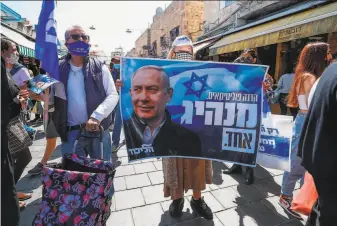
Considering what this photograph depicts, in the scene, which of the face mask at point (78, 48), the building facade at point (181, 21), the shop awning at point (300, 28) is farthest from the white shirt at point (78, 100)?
the building facade at point (181, 21)

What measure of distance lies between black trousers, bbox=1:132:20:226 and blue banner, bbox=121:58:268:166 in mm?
1092

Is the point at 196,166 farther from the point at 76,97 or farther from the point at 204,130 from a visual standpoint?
the point at 76,97

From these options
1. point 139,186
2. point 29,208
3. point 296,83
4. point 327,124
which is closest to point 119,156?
point 139,186

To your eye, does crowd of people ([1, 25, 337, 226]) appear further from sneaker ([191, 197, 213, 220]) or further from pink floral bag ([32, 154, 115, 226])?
pink floral bag ([32, 154, 115, 226])

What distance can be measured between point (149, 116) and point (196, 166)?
2.43ft

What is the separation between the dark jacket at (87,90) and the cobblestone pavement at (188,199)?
1061mm

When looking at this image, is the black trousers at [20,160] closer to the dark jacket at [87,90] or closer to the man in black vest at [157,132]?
the dark jacket at [87,90]

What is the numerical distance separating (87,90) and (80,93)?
0.28 feet

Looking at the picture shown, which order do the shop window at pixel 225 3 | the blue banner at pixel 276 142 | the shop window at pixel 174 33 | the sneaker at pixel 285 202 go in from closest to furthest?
the blue banner at pixel 276 142, the sneaker at pixel 285 202, the shop window at pixel 225 3, the shop window at pixel 174 33

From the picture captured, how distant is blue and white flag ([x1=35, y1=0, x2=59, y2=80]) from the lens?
1.92 meters

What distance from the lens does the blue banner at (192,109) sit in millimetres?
2160

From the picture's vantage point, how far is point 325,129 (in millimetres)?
1218

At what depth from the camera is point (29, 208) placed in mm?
2551

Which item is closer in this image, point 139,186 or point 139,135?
point 139,135
